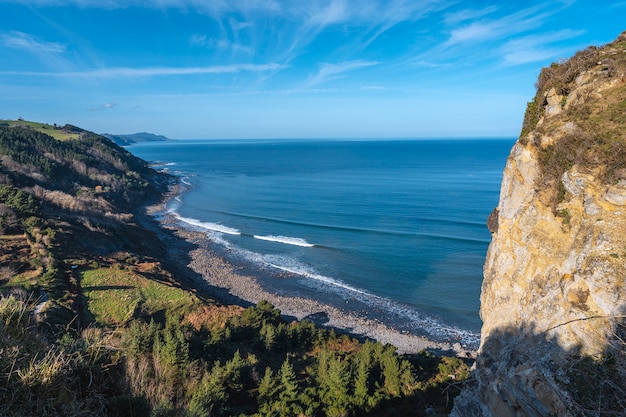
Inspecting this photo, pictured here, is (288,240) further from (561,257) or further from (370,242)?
(561,257)

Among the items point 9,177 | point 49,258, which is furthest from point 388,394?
point 9,177

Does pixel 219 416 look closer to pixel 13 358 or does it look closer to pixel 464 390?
pixel 464 390

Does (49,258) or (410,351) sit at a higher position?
(49,258)

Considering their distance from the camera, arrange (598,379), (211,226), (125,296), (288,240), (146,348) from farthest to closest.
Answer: (211,226), (288,240), (125,296), (146,348), (598,379)

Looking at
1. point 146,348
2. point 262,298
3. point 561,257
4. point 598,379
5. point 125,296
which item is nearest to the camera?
point 598,379

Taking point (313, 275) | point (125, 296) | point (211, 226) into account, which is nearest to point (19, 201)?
point (125, 296)

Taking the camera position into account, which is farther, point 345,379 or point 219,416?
point 345,379

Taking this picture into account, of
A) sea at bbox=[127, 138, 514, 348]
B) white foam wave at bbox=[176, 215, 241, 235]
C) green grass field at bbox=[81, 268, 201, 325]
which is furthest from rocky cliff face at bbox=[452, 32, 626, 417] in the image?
white foam wave at bbox=[176, 215, 241, 235]
